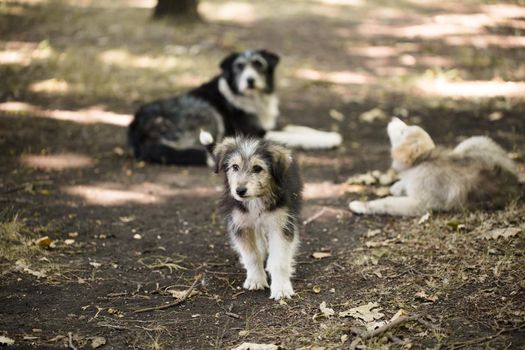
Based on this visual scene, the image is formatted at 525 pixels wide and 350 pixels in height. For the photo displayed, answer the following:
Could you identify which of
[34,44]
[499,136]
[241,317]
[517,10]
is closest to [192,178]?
[241,317]

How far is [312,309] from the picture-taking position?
473cm

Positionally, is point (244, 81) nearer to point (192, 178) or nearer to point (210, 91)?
point (210, 91)

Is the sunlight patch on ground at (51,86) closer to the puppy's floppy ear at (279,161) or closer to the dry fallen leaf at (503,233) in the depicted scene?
the puppy's floppy ear at (279,161)

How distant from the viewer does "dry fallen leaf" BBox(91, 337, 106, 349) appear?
13.9 ft

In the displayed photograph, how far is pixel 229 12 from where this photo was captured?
15.4 m

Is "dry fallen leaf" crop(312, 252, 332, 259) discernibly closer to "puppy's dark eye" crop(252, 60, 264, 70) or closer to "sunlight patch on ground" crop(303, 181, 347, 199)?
"sunlight patch on ground" crop(303, 181, 347, 199)

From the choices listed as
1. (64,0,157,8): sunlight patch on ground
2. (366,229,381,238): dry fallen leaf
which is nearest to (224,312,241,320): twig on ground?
(366,229,381,238): dry fallen leaf

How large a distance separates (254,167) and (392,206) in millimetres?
2078

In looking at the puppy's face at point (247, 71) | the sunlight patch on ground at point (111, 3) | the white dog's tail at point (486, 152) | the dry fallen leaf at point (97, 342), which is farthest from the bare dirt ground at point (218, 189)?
the puppy's face at point (247, 71)

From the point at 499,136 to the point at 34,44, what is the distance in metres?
9.17

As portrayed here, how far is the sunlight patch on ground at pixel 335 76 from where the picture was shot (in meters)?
11.7

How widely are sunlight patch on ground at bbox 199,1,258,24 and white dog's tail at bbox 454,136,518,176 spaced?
9.01 metres

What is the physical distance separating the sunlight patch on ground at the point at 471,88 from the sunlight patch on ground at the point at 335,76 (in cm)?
103

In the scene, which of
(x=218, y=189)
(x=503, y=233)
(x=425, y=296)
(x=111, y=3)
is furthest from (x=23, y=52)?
(x=425, y=296)
